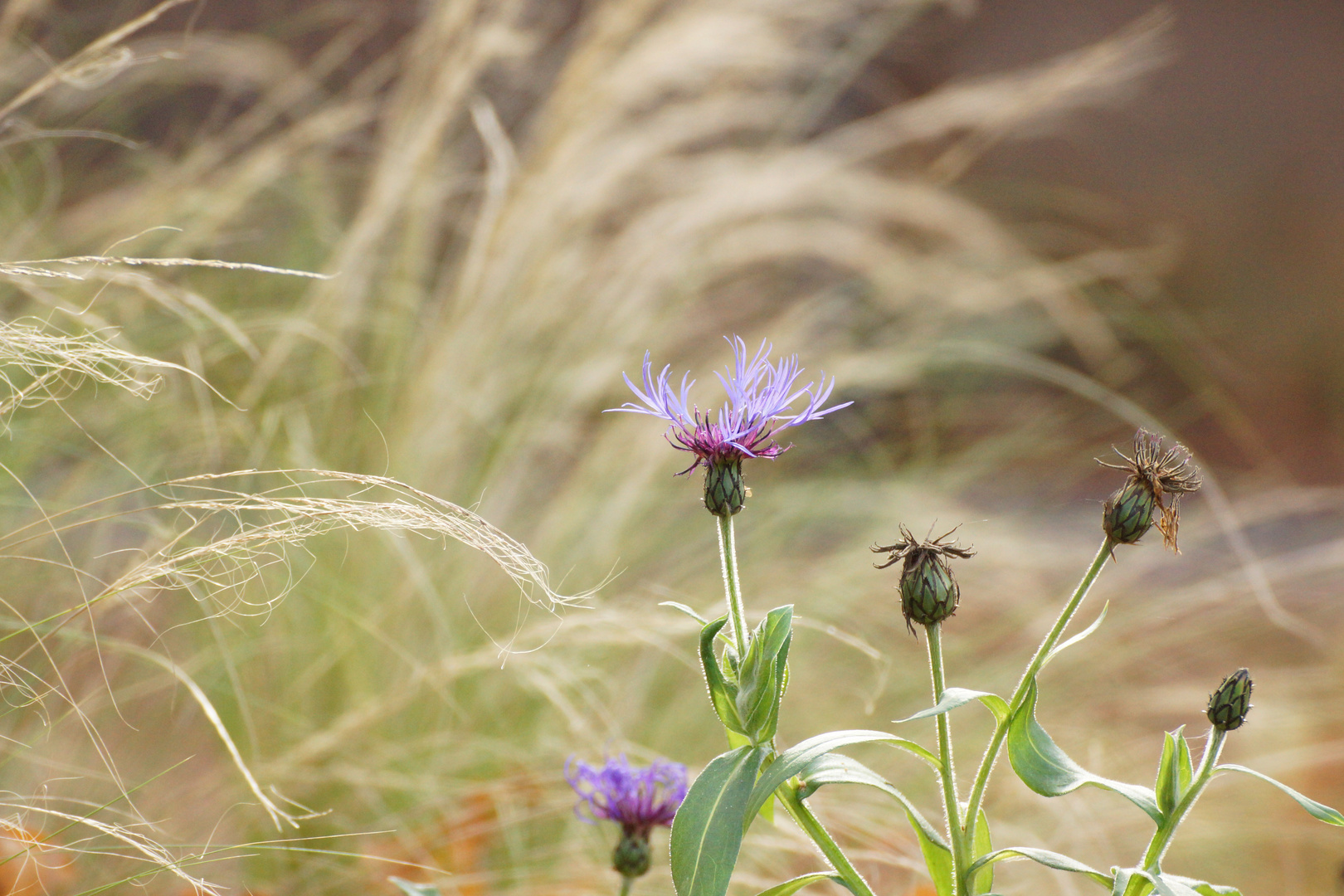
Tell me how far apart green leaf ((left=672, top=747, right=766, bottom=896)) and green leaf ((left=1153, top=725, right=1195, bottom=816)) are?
0.60ft

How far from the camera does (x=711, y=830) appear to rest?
47 centimetres

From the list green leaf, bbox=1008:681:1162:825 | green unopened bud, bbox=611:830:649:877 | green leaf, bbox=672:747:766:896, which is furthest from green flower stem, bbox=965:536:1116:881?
green unopened bud, bbox=611:830:649:877

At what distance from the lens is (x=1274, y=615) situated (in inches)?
39.8

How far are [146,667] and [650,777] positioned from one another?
71 cm

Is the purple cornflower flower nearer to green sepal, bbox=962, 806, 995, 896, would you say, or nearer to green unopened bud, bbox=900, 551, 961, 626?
green unopened bud, bbox=900, 551, 961, 626

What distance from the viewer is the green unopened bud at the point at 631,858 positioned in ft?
2.21

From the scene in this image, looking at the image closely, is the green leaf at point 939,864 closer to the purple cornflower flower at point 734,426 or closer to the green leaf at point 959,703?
the green leaf at point 959,703

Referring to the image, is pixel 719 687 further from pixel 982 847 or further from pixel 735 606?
pixel 982 847

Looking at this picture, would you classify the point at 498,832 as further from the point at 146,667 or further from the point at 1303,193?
the point at 1303,193

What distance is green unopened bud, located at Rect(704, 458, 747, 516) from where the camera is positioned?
0.54 metres

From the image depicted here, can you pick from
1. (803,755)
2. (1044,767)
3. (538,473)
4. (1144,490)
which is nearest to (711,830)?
(803,755)

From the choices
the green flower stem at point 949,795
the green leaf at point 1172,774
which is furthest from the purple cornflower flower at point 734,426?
the green leaf at point 1172,774

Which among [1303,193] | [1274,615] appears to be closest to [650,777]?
[1274,615]

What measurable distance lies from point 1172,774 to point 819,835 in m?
0.16
